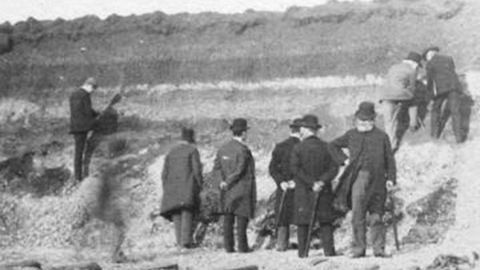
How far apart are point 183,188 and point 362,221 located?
340 cm

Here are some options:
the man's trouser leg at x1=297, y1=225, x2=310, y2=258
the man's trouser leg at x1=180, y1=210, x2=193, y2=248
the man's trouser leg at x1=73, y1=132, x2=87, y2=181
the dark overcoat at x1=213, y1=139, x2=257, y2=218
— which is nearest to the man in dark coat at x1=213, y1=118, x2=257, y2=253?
the dark overcoat at x1=213, y1=139, x2=257, y2=218

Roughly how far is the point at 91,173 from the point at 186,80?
3276 mm

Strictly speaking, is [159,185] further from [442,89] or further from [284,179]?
[442,89]

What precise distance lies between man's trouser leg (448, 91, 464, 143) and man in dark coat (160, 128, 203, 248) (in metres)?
4.33

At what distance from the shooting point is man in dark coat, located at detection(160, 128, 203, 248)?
13477 millimetres

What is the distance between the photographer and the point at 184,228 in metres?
13.5

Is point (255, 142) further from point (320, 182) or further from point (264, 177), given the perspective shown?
point (320, 182)

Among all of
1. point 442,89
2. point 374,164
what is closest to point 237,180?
point 374,164

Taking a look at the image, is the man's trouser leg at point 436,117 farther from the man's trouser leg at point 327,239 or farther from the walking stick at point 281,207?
the man's trouser leg at point 327,239

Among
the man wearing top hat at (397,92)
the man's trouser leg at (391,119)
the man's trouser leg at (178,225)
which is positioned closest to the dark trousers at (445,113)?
the man wearing top hat at (397,92)

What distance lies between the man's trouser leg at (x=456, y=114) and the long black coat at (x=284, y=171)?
3.42m

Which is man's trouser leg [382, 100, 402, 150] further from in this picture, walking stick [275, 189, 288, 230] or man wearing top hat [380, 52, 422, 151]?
walking stick [275, 189, 288, 230]

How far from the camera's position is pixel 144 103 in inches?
729

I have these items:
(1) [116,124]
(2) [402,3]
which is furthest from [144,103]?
(2) [402,3]
